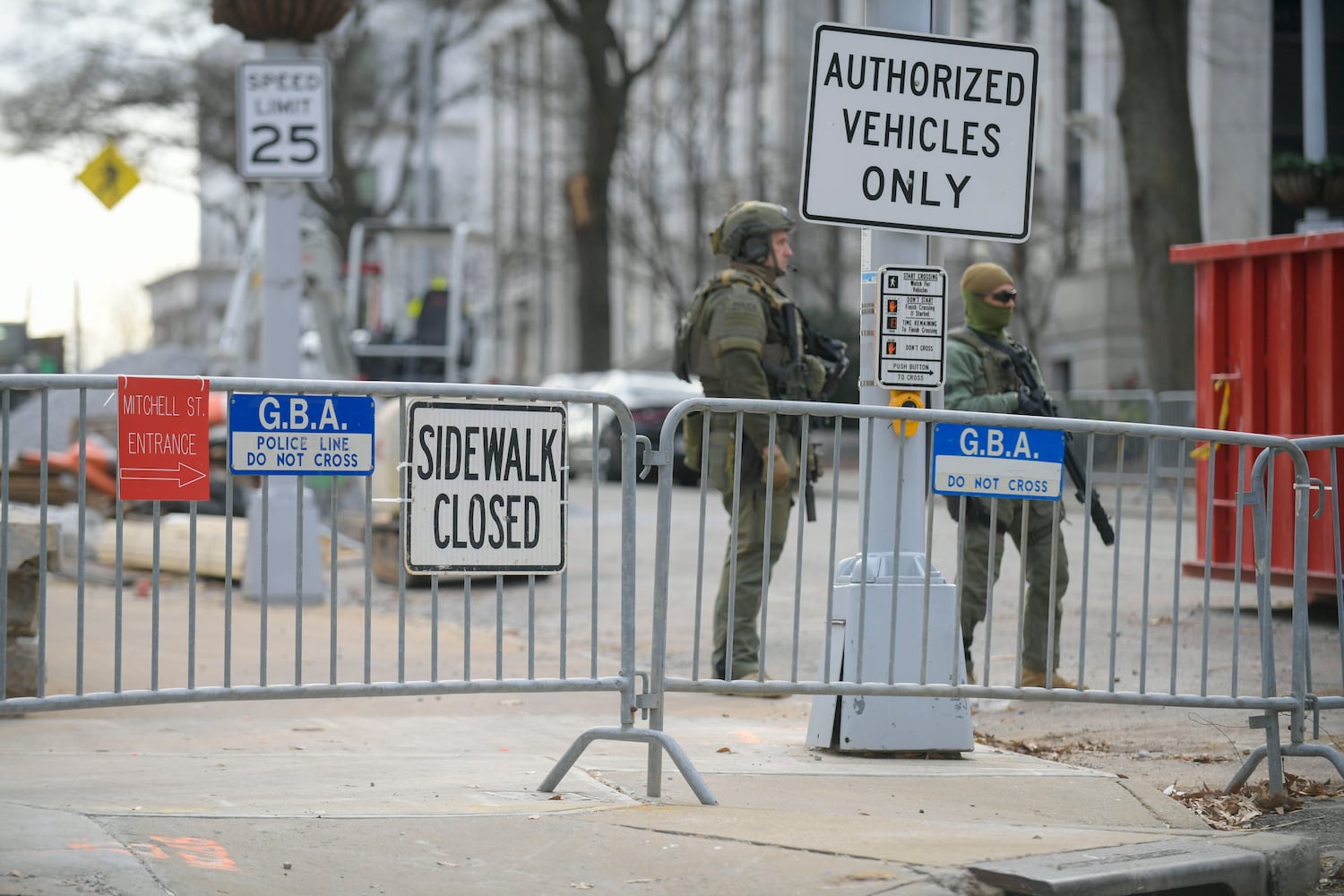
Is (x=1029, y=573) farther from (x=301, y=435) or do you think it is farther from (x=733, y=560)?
(x=301, y=435)

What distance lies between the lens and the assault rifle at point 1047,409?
6.91m

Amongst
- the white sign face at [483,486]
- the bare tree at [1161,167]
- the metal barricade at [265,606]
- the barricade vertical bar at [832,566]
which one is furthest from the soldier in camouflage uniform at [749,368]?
the bare tree at [1161,167]

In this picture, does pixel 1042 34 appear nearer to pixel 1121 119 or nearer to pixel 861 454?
pixel 1121 119

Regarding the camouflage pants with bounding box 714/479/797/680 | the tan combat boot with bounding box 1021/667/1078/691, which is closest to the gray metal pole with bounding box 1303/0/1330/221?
the tan combat boot with bounding box 1021/667/1078/691

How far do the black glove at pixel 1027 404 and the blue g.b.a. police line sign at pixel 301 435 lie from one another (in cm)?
318

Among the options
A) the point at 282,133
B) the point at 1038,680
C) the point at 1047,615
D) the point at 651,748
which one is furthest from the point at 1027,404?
the point at 282,133

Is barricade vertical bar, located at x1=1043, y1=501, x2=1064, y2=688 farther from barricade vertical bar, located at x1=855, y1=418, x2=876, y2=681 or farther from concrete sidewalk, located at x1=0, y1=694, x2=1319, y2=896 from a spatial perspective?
barricade vertical bar, located at x1=855, y1=418, x2=876, y2=681

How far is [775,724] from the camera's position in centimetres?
700

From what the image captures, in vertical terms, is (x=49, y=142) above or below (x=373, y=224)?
above

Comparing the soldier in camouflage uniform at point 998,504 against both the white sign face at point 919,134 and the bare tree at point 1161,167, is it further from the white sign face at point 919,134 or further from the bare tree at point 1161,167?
the bare tree at point 1161,167

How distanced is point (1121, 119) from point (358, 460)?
16923 mm

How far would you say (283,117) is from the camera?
36.2 ft

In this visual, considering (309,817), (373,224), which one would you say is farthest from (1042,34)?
(309,817)

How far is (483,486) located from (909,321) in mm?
1679
